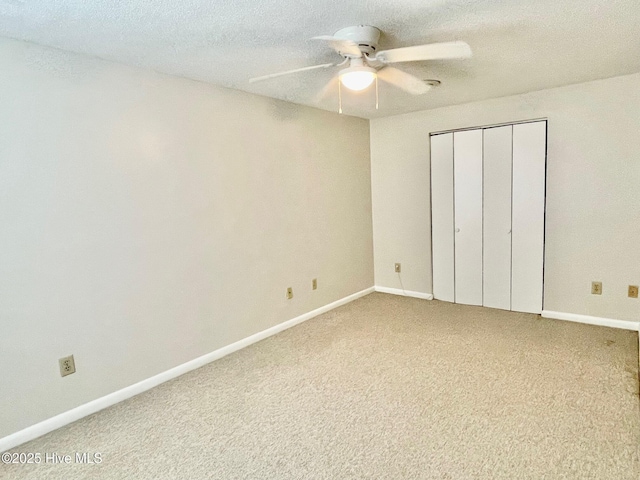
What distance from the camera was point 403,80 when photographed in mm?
3059

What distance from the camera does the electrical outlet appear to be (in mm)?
2312

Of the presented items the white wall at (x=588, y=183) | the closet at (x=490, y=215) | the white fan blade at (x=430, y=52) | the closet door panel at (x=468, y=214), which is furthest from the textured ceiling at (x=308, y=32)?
the closet door panel at (x=468, y=214)

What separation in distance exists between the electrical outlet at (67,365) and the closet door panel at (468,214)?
358 centimetres

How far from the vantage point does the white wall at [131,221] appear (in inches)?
84.7

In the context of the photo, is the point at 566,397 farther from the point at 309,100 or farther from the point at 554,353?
the point at 309,100

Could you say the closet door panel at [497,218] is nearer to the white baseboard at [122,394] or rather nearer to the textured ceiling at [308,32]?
the textured ceiling at [308,32]

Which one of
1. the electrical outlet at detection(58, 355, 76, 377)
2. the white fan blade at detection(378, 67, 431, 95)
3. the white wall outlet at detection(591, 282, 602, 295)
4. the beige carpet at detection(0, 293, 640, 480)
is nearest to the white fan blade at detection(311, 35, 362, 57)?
the white fan blade at detection(378, 67, 431, 95)

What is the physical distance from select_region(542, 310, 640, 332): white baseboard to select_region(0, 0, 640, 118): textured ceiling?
2.08 metres

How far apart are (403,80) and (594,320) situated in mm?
2725

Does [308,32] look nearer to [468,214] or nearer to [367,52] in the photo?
[367,52]

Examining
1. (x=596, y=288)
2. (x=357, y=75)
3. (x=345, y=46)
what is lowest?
(x=596, y=288)

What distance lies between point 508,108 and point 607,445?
9.79ft

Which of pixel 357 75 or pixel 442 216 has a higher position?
pixel 357 75

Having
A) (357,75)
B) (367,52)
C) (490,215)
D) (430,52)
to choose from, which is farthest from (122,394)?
(490,215)
